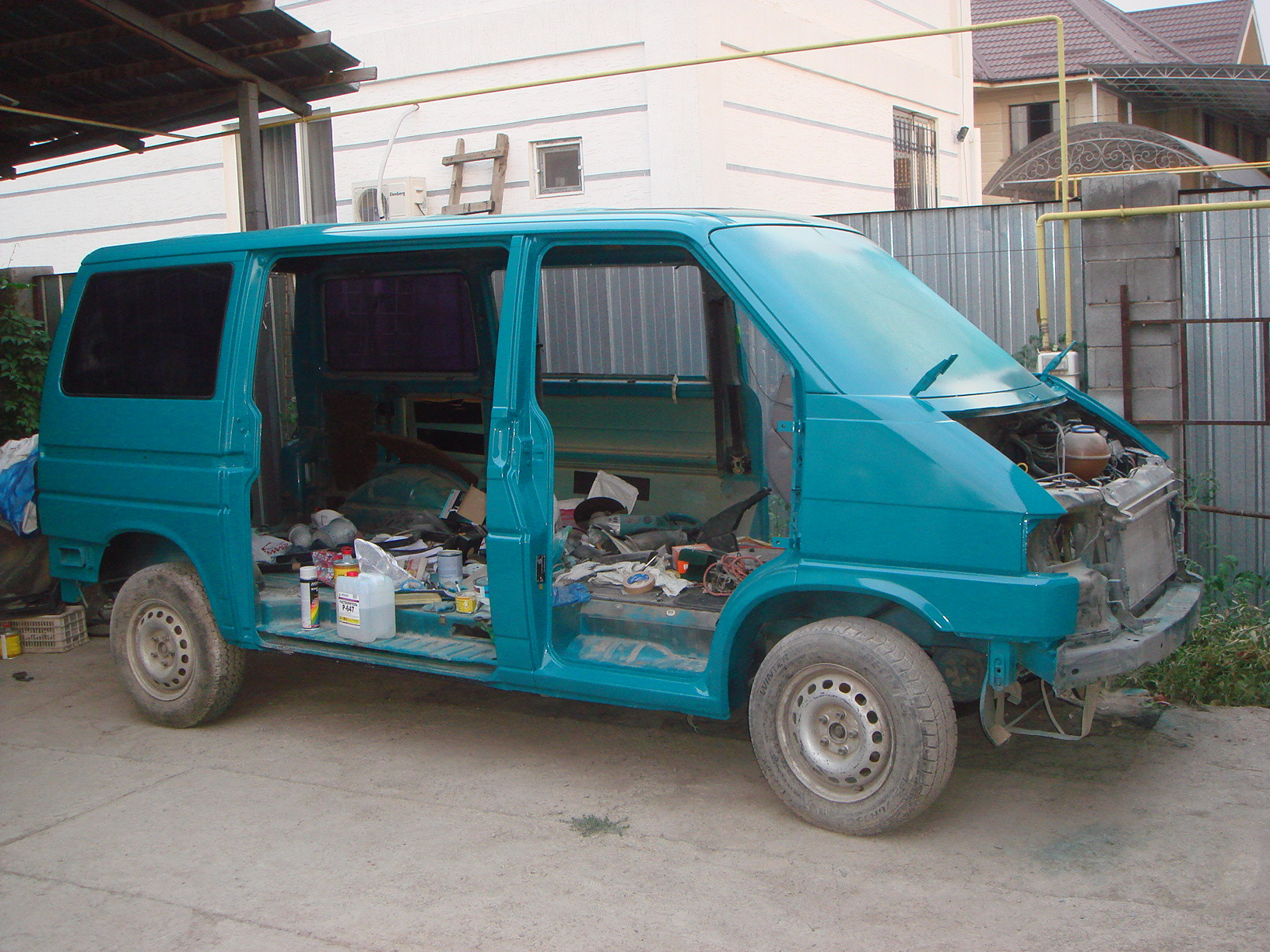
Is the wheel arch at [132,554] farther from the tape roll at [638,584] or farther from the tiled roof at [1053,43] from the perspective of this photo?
the tiled roof at [1053,43]

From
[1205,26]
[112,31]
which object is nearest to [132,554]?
[112,31]

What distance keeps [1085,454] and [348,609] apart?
3.05 metres

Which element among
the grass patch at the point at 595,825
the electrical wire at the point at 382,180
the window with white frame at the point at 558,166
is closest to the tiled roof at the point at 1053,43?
the window with white frame at the point at 558,166

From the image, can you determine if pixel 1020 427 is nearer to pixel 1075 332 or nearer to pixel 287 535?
pixel 1075 332

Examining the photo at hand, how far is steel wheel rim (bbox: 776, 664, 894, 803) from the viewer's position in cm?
405

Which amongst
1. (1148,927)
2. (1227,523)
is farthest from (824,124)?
(1148,927)

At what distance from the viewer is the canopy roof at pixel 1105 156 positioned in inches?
539

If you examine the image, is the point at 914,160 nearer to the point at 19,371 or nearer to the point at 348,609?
the point at 19,371

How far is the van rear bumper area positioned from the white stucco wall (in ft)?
14.7

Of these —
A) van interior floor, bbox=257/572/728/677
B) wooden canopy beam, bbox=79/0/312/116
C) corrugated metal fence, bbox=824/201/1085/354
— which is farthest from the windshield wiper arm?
wooden canopy beam, bbox=79/0/312/116

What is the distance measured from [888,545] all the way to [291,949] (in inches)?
88.2

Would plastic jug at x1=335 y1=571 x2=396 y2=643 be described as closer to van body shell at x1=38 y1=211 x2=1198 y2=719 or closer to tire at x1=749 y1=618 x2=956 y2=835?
van body shell at x1=38 y1=211 x2=1198 y2=719

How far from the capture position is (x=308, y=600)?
5285mm

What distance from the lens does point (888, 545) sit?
13.0 ft
